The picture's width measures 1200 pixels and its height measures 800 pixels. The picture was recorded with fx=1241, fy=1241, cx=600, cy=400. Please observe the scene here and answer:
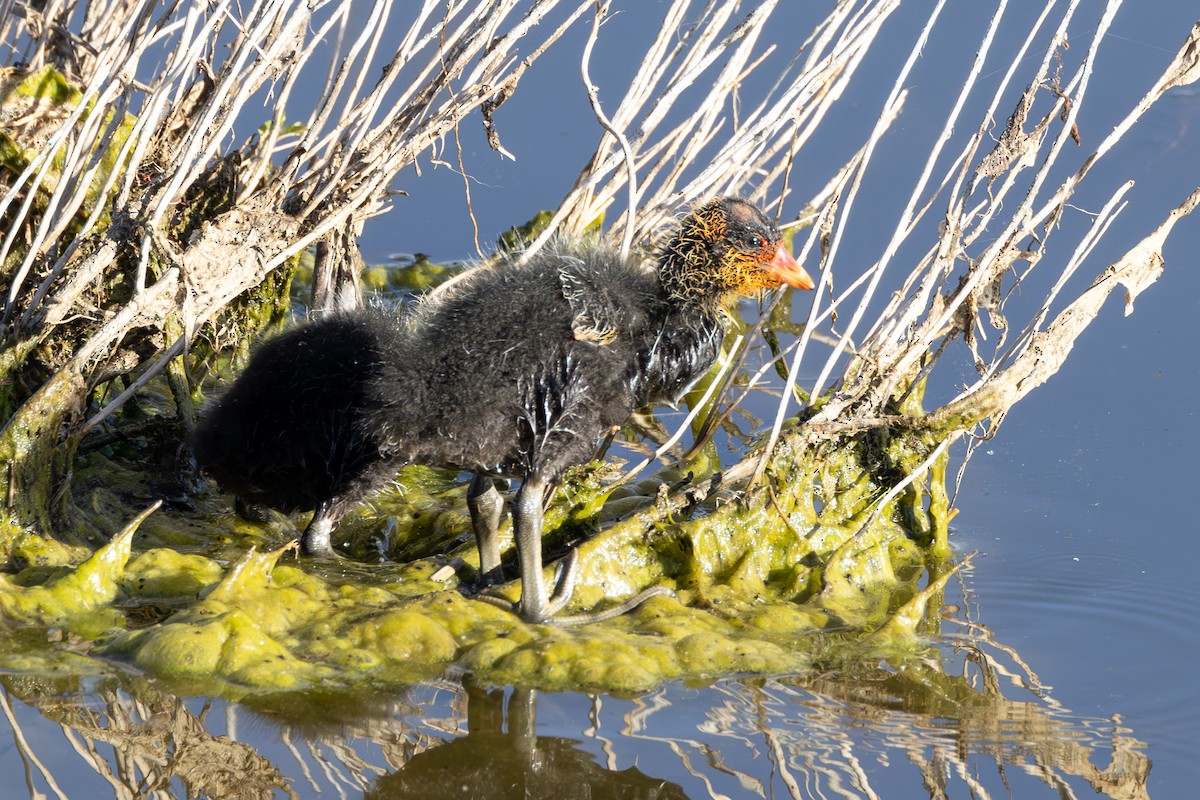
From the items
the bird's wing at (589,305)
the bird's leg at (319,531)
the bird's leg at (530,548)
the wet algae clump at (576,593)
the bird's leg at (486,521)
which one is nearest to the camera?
the wet algae clump at (576,593)

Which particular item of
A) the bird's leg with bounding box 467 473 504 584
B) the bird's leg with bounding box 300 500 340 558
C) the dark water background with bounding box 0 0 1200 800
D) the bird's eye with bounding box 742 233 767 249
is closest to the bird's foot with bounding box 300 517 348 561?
the bird's leg with bounding box 300 500 340 558

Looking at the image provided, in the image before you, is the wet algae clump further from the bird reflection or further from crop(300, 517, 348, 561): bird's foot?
the bird reflection

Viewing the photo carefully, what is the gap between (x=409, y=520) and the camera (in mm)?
4262

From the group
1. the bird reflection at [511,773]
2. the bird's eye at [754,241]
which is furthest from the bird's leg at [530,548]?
the bird's eye at [754,241]

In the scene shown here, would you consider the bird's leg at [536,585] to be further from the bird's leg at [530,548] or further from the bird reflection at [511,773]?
the bird reflection at [511,773]

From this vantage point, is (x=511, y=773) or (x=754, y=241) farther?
(x=754, y=241)

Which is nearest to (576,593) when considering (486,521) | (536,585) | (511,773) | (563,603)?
(563,603)

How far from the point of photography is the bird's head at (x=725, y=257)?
138 inches

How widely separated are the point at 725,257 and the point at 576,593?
3.52 feet

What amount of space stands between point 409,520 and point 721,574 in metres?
1.14

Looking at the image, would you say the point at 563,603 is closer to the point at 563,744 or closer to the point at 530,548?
the point at 530,548

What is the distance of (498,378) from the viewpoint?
10.9 ft

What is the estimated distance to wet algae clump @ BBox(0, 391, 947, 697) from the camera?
3049 millimetres

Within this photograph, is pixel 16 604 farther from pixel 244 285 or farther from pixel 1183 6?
pixel 1183 6
